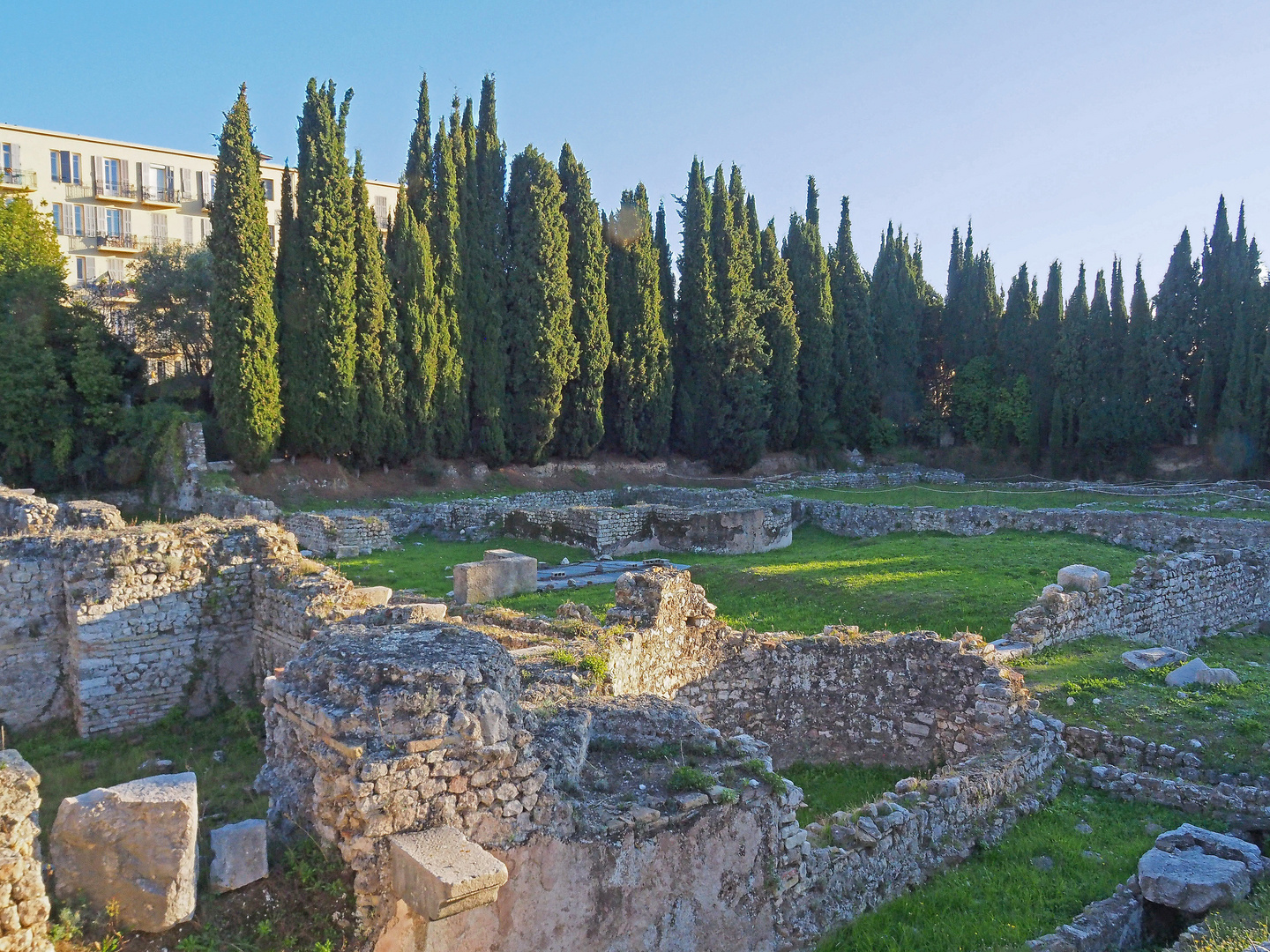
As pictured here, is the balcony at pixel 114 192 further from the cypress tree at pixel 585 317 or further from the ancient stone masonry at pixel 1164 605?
the ancient stone masonry at pixel 1164 605

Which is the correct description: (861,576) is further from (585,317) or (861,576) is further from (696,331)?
(696,331)

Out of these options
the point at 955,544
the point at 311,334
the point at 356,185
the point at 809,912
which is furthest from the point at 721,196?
the point at 809,912

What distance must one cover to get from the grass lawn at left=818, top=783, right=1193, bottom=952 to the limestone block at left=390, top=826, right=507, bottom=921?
293cm

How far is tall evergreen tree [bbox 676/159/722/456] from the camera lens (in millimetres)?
43188

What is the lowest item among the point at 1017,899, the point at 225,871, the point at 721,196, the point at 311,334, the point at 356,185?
the point at 1017,899

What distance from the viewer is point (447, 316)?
1394 inches

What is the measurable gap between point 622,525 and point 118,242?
34.8m

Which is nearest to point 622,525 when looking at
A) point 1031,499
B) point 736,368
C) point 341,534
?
point 341,534

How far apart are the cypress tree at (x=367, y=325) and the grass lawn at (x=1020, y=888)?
27.8 meters

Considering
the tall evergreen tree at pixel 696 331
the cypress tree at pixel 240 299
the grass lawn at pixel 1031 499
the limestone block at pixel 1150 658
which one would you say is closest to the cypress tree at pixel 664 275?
the tall evergreen tree at pixel 696 331

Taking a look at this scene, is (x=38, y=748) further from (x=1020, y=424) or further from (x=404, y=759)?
(x=1020, y=424)

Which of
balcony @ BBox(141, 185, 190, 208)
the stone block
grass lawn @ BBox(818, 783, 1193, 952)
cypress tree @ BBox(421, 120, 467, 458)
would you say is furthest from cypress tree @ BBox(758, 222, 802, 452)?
grass lawn @ BBox(818, 783, 1193, 952)

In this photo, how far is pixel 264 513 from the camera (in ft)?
74.2

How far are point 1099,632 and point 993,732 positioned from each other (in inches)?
207
